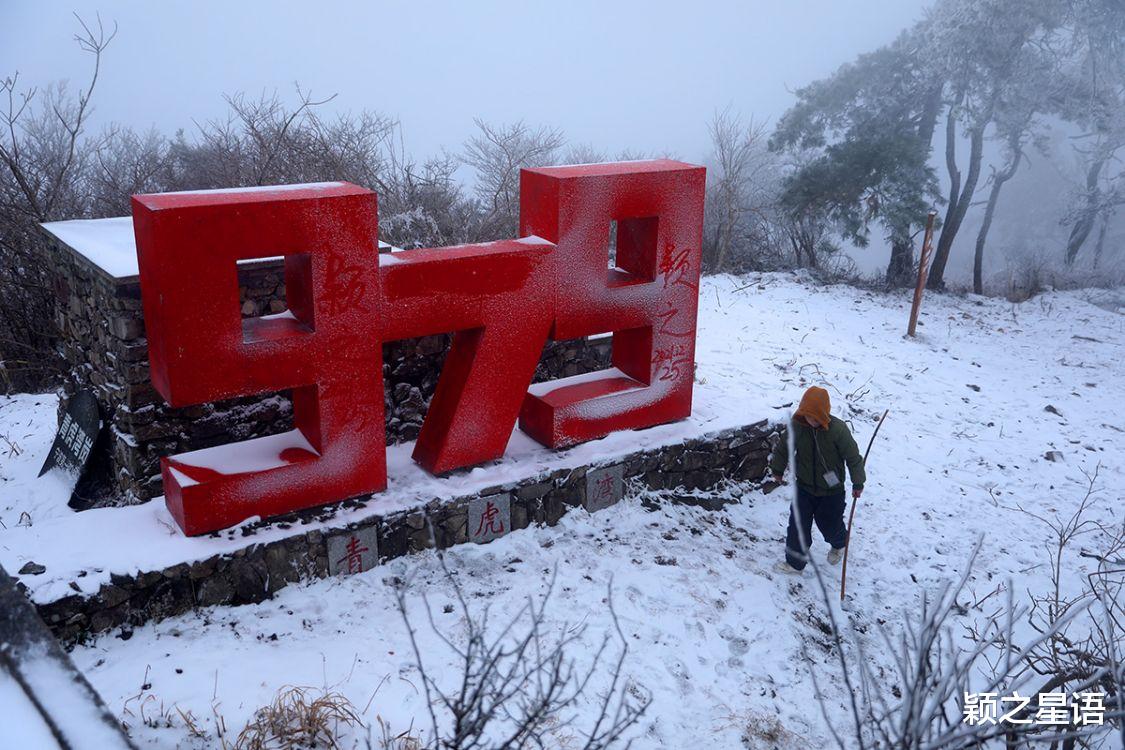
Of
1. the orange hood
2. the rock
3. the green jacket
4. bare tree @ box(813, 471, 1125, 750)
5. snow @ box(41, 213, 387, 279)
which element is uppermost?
snow @ box(41, 213, 387, 279)

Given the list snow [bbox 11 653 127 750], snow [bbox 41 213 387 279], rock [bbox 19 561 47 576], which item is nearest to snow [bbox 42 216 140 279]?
snow [bbox 41 213 387 279]

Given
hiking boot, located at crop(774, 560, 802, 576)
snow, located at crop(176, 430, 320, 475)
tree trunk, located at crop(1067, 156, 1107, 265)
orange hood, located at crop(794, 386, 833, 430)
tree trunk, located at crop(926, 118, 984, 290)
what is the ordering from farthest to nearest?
1. tree trunk, located at crop(1067, 156, 1107, 265)
2. tree trunk, located at crop(926, 118, 984, 290)
3. hiking boot, located at crop(774, 560, 802, 576)
4. orange hood, located at crop(794, 386, 833, 430)
5. snow, located at crop(176, 430, 320, 475)

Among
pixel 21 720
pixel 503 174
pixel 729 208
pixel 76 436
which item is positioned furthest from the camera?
pixel 503 174

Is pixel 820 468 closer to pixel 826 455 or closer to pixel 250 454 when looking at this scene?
pixel 826 455

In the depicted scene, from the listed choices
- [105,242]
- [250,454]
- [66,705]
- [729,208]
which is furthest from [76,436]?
[729,208]

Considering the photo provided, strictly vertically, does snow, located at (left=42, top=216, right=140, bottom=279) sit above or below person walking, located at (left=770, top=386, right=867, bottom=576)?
above

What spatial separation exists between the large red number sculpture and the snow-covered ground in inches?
30.1

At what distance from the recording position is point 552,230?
248 inches

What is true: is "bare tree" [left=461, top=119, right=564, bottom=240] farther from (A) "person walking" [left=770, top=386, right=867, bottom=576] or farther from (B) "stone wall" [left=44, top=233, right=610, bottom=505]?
(A) "person walking" [left=770, top=386, right=867, bottom=576]

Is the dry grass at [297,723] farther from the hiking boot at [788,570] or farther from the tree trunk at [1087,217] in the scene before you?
the tree trunk at [1087,217]

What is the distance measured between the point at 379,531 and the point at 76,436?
309cm

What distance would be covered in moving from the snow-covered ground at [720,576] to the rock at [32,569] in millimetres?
523

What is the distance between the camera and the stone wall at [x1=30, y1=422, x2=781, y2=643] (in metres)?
4.91

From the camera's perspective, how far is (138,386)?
19.3 ft
